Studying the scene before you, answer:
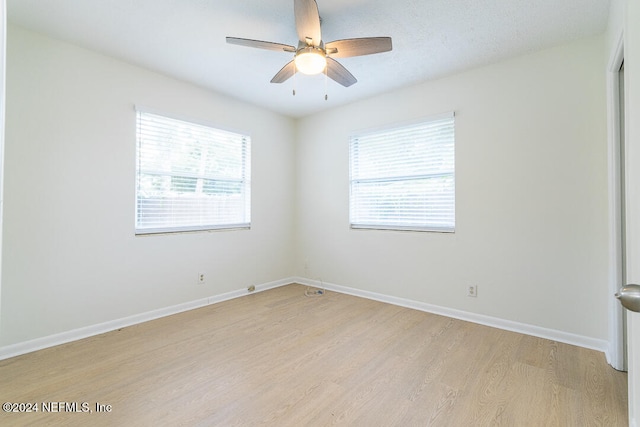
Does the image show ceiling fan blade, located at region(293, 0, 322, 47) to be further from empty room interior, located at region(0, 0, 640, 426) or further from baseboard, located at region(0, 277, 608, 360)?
baseboard, located at region(0, 277, 608, 360)

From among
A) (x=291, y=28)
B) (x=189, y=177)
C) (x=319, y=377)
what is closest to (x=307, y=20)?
(x=291, y=28)

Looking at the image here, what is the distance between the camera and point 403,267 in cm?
358

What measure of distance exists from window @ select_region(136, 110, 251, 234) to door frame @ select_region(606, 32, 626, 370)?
3665mm

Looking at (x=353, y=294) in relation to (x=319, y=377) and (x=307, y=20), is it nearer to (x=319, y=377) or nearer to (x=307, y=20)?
(x=319, y=377)

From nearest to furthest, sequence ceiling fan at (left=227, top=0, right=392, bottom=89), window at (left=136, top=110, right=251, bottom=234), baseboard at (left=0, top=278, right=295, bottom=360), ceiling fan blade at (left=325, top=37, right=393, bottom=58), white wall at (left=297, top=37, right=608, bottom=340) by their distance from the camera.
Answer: ceiling fan at (left=227, top=0, right=392, bottom=89), ceiling fan blade at (left=325, top=37, right=393, bottom=58), baseboard at (left=0, top=278, right=295, bottom=360), white wall at (left=297, top=37, right=608, bottom=340), window at (left=136, top=110, right=251, bottom=234)

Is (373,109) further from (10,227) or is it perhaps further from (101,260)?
(10,227)

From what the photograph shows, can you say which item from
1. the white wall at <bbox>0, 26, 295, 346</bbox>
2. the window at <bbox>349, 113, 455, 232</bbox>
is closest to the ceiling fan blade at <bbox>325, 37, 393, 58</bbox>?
the window at <bbox>349, 113, 455, 232</bbox>

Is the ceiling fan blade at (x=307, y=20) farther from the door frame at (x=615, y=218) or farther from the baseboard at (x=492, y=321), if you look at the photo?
the baseboard at (x=492, y=321)

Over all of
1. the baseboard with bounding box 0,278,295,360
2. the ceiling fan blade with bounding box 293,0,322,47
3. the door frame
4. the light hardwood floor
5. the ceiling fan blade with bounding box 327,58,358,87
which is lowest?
the light hardwood floor

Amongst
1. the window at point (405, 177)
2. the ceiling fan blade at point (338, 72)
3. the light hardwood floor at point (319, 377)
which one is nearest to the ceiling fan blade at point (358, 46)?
the ceiling fan blade at point (338, 72)

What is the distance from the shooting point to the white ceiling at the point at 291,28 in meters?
2.16

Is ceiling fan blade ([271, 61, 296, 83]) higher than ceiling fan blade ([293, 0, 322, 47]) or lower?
lower

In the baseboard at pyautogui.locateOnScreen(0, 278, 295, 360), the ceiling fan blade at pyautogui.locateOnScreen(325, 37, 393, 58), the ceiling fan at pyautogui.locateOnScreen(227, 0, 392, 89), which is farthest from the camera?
the baseboard at pyautogui.locateOnScreen(0, 278, 295, 360)

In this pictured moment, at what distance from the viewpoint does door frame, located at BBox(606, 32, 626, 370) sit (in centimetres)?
214
